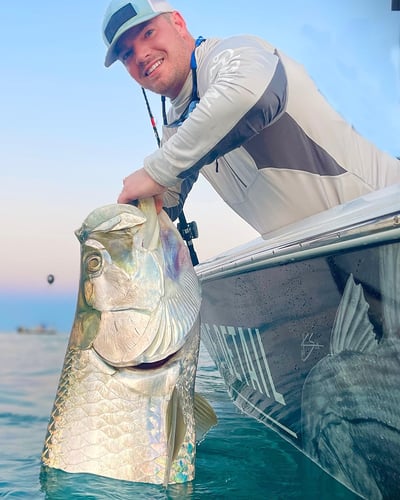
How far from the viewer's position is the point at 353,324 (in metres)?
2.09

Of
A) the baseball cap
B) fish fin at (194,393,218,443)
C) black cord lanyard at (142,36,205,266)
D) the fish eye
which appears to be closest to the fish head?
the fish eye

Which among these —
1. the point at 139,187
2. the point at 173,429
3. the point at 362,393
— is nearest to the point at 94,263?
the point at 139,187

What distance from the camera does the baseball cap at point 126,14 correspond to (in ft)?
8.97

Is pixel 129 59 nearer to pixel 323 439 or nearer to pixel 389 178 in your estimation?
pixel 389 178

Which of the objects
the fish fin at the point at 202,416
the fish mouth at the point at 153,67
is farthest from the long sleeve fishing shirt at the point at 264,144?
the fish fin at the point at 202,416

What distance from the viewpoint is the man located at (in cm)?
246

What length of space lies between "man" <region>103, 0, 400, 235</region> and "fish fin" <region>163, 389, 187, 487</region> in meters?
0.84

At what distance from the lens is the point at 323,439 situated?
2520 millimetres

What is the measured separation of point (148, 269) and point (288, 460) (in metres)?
1.17

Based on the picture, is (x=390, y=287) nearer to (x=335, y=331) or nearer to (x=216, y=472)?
(x=335, y=331)

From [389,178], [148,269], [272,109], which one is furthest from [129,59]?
[389,178]

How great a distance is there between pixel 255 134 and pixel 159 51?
0.68m

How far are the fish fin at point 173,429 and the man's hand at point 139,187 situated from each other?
0.80 metres

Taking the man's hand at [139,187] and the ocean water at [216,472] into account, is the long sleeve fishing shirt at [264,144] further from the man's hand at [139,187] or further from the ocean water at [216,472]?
the ocean water at [216,472]
